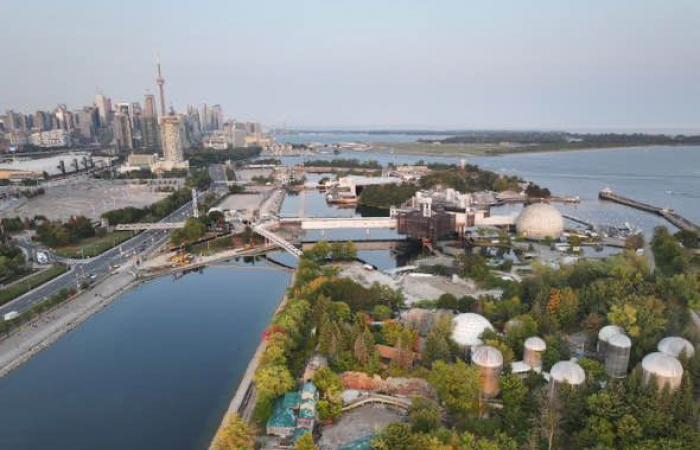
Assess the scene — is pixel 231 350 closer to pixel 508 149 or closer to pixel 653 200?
pixel 653 200

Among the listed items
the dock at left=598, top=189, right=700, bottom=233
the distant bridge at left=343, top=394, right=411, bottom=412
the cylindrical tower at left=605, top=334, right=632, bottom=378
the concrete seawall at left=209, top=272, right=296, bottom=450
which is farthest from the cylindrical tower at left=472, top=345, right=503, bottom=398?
the dock at left=598, top=189, right=700, bottom=233

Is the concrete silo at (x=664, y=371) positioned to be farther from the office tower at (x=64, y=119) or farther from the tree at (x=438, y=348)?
the office tower at (x=64, y=119)

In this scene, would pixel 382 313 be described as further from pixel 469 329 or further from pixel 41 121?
pixel 41 121

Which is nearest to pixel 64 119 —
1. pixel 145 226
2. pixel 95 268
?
pixel 145 226

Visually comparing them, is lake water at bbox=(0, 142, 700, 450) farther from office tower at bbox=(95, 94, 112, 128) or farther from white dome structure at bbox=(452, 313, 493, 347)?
office tower at bbox=(95, 94, 112, 128)

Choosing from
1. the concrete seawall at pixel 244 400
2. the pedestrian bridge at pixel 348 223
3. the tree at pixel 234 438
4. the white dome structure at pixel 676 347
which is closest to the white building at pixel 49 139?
the pedestrian bridge at pixel 348 223

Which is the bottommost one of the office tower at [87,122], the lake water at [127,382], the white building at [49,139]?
the lake water at [127,382]
